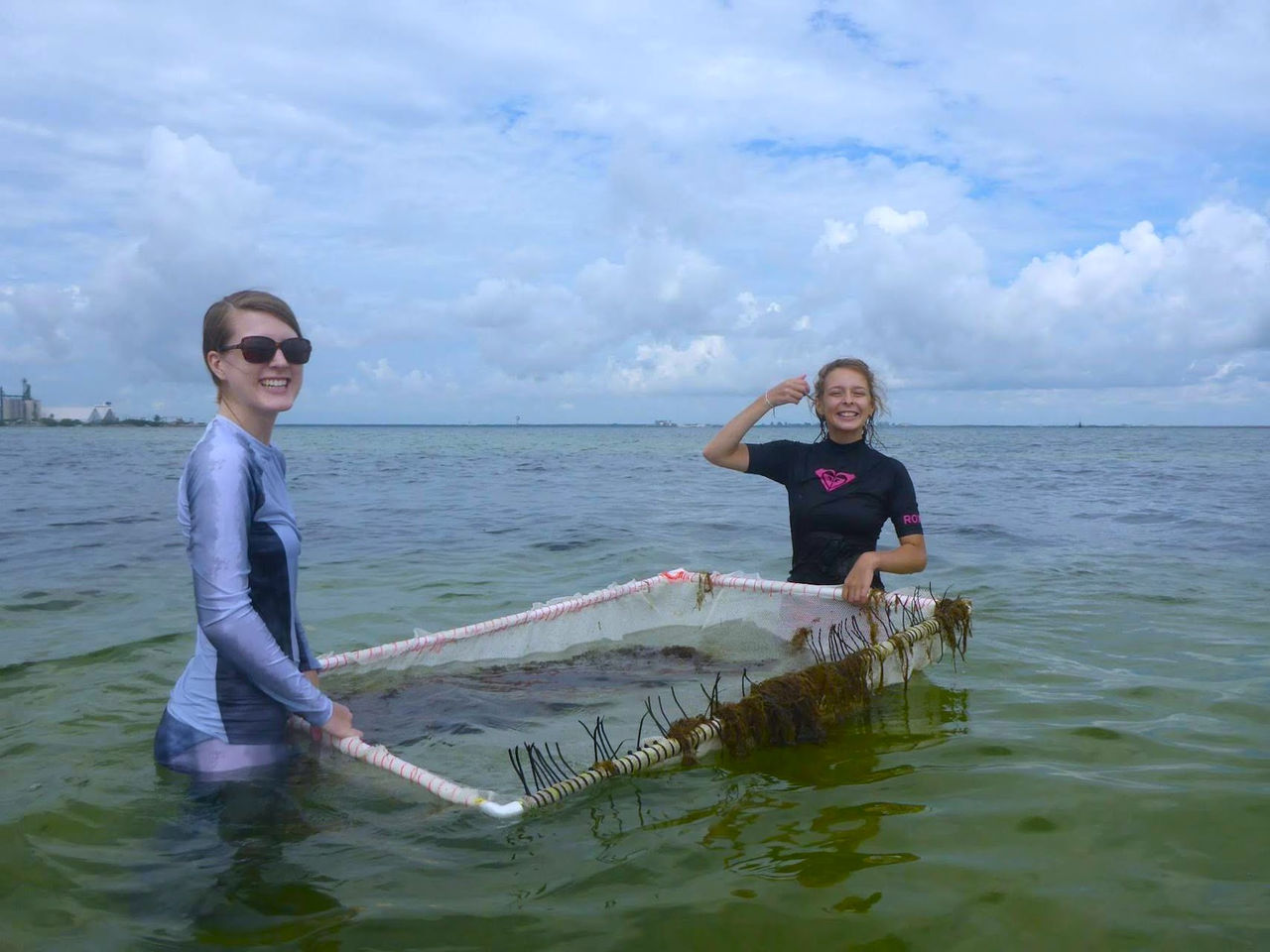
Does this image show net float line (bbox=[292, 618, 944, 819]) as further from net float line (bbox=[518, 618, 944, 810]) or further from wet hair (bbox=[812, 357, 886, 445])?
wet hair (bbox=[812, 357, 886, 445])

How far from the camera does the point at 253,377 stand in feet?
11.6

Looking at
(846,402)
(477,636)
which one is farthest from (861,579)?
(477,636)

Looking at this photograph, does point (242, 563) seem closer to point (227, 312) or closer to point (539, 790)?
point (227, 312)

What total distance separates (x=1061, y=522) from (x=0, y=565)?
15078 millimetres

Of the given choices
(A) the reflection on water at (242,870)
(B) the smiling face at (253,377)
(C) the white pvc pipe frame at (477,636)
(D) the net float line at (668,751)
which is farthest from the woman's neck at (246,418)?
(D) the net float line at (668,751)

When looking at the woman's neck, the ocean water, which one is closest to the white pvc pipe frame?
the ocean water

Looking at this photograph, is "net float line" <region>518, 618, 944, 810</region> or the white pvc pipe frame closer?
the white pvc pipe frame

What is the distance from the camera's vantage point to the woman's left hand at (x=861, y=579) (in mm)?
5562

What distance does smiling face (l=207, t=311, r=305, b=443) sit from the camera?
3520 mm

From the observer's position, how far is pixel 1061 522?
52.1 feet

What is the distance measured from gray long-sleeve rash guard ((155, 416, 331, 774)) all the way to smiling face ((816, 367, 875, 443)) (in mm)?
3401

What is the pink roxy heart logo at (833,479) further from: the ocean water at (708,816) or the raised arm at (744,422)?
the ocean water at (708,816)

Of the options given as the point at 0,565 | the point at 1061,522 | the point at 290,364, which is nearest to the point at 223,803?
the point at 290,364

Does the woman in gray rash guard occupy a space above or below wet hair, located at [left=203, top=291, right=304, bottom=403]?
below
